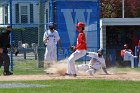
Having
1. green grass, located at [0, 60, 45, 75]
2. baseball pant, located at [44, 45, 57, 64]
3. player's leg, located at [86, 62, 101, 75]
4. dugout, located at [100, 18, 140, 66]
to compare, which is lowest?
green grass, located at [0, 60, 45, 75]

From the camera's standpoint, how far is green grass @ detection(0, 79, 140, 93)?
1429cm

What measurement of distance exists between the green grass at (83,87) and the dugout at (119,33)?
1480 cm

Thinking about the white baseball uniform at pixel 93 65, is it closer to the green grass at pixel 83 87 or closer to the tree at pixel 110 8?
the green grass at pixel 83 87

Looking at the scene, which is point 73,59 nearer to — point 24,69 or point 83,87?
point 83,87

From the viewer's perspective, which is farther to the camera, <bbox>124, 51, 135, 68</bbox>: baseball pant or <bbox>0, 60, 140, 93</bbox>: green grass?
<bbox>124, 51, 135, 68</bbox>: baseball pant

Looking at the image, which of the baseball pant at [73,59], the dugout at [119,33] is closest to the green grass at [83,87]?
the baseball pant at [73,59]

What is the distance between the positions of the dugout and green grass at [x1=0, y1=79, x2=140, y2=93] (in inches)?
583

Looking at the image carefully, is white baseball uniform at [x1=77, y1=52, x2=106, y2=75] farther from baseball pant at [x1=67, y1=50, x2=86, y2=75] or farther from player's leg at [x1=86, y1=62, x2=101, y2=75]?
baseball pant at [x1=67, y1=50, x2=86, y2=75]

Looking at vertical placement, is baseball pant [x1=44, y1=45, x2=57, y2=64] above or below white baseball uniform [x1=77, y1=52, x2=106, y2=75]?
above

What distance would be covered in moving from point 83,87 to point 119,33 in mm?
18818

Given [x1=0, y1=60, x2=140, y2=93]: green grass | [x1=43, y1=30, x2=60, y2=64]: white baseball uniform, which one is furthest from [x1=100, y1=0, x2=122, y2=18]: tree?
[x1=0, y1=60, x2=140, y2=93]: green grass

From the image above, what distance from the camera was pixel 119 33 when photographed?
33656mm

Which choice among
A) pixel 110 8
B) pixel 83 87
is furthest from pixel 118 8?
pixel 83 87

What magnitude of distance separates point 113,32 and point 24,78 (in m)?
16.3
